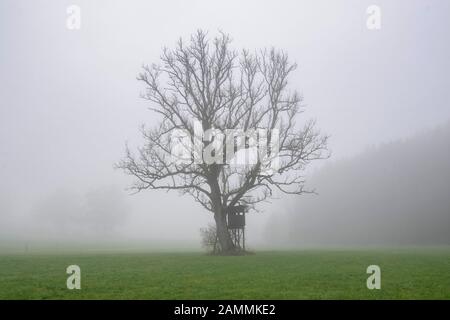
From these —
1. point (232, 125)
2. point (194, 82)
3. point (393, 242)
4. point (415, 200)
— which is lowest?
point (393, 242)

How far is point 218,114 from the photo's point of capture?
124ft

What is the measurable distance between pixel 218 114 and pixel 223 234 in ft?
31.4

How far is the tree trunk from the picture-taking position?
123ft

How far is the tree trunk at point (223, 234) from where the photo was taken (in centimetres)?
3750

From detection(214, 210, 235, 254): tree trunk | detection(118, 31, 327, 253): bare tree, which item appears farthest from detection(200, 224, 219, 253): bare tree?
detection(118, 31, 327, 253): bare tree

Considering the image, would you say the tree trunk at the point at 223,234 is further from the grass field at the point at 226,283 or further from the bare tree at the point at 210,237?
the grass field at the point at 226,283

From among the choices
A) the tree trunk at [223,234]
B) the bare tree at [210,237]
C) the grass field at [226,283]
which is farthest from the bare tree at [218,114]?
the grass field at [226,283]

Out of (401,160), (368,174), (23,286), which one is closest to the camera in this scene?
(23,286)

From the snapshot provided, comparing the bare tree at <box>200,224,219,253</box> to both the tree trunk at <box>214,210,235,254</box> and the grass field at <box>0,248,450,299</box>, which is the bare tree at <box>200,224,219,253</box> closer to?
the tree trunk at <box>214,210,235,254</box>

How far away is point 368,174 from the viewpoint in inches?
4978
